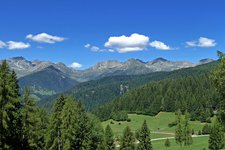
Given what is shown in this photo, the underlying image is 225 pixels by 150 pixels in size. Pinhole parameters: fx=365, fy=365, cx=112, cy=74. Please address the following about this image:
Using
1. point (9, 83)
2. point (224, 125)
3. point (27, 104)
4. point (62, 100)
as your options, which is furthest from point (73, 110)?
point (224, 125)

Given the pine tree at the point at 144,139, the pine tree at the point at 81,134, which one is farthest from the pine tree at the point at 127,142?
the pine tree at the point at 81,134

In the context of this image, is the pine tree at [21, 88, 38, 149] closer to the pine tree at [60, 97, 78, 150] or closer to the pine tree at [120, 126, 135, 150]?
the pine tree at [60, 97, 78, 150]

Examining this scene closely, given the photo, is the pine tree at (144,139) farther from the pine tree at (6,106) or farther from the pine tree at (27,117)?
the pine tree at (6,106)

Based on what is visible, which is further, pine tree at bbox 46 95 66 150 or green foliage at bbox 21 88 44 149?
pine tree at bbox 46 95 66 150

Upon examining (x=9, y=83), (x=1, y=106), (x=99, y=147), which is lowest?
(x=99, y=147)

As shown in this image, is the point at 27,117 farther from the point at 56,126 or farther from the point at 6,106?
the point at 6,106

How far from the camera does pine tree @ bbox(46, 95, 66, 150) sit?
5362cm

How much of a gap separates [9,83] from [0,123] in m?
4.27

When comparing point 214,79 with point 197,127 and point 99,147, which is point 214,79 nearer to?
point 99,147

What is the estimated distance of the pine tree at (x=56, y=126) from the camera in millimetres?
53625

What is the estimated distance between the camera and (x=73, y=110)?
52344mm

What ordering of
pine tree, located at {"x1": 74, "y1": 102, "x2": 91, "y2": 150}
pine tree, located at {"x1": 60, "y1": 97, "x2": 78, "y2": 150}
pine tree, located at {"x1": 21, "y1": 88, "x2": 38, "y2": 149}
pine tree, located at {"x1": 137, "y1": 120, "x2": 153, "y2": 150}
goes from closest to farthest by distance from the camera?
pine tree, located at {"x1": 21, "y1": 88, "x2": 38, "y2": 149} < pine tree, located at {"x1": 60, "y1": 97, "x2": 78, "y2": 150} < pine tree, located at {"x1": 74, "y1": 102, "x2": 91, "y2": 150} < pine tree, located at {"x1": 137, "y1": 120, "x2": 153, "y2": 150}

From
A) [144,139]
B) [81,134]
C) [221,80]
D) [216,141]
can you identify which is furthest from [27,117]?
[216,141]

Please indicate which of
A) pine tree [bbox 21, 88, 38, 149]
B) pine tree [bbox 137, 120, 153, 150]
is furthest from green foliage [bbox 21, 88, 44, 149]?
pine tree [bbox 137, 120, 153, 150]
